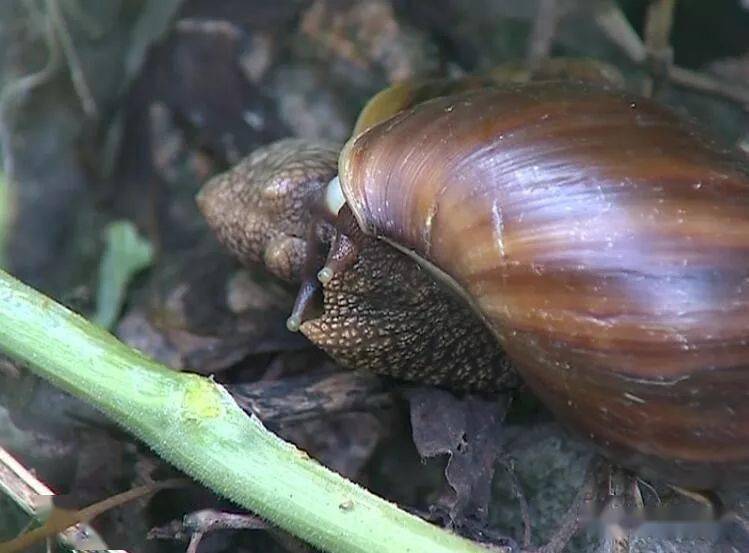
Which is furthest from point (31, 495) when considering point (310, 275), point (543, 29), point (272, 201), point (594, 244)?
point (543, 29)

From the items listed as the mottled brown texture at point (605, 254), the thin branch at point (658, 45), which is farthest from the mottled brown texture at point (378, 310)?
the thin branch at point (658, 45)

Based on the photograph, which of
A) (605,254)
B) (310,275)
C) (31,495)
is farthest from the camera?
→ (310,275)

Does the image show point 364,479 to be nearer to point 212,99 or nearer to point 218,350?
point 218,350

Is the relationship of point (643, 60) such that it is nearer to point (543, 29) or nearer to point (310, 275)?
point (543, 29)

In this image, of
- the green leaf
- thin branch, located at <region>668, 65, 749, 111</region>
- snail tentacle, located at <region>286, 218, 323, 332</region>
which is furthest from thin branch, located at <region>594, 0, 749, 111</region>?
the green leaf

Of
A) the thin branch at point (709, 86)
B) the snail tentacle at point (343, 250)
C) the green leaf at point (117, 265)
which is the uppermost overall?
the thin branch at point (709, 86)

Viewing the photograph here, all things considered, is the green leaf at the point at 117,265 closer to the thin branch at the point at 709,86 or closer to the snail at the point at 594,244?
the snail at the point at 594,244

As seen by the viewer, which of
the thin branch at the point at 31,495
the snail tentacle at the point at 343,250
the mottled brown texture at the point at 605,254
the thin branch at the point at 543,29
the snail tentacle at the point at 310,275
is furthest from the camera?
the thin branch at the point at 543,29
